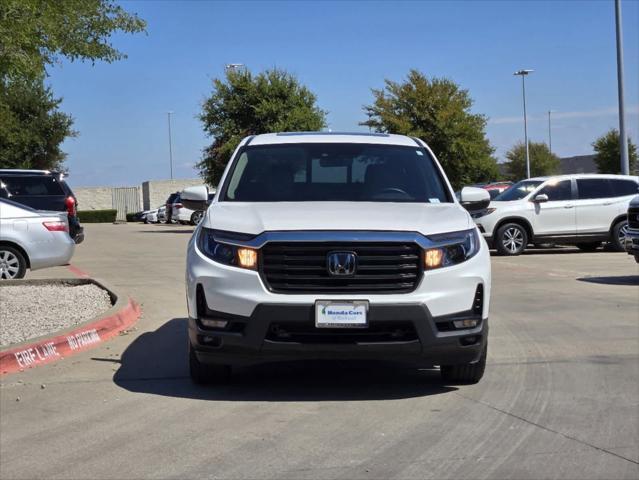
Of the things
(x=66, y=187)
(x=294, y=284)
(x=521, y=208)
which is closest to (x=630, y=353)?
(x=294, y=284)

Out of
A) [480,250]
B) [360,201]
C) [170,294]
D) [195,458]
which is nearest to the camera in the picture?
[195,458]

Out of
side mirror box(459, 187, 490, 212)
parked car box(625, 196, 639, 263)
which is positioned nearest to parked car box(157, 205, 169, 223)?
parked car box(625, 196, 639, 263)

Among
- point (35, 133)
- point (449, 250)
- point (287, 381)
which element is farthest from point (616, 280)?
point (35, 133)

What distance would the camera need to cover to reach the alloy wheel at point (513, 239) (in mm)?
19234

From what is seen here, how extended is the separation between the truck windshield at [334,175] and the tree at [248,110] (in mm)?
28979

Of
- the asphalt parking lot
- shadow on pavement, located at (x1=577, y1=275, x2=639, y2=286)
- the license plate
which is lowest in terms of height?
the asphalt parking lot

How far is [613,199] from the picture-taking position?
19453 mm

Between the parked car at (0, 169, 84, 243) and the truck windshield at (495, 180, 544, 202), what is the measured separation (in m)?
9.27

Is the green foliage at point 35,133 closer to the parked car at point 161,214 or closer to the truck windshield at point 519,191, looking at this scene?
the parked car at point 161,214

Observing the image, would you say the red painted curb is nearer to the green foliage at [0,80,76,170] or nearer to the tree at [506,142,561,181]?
the green foliage at [0,80,76,170]

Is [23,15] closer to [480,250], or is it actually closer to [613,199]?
[480,250]

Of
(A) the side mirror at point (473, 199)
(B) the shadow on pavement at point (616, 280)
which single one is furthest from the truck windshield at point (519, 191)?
(A) the side mirror at point (473, 199)

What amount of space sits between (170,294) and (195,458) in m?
7.55

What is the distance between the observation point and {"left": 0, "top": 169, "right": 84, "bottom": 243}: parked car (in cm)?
1788
